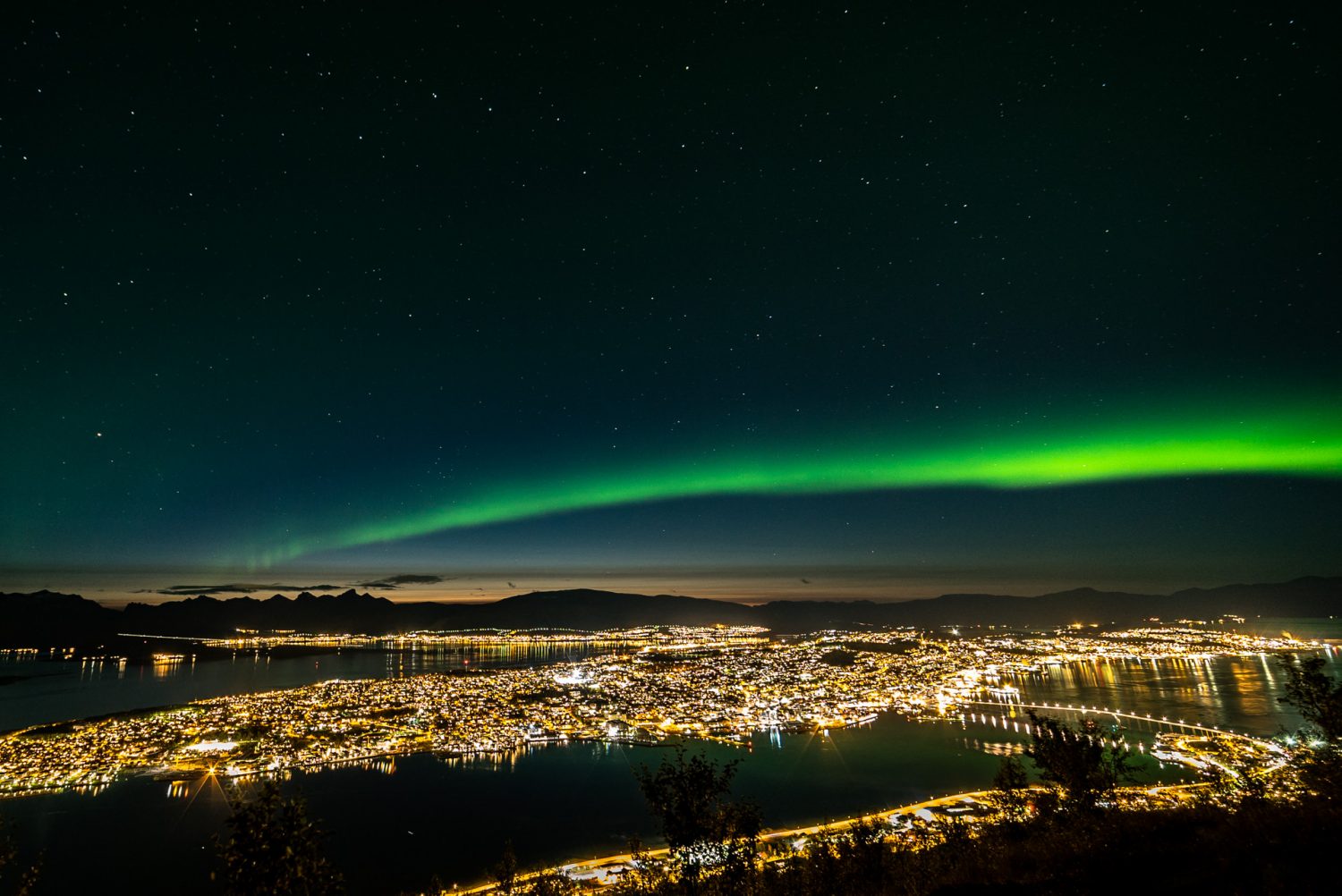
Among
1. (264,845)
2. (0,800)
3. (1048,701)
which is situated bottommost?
(1048,701)

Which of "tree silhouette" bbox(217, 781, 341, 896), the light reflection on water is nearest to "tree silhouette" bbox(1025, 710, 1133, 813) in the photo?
"tree silhouette" bbox(217, 781, 341, 896)

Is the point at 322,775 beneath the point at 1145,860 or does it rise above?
beneath

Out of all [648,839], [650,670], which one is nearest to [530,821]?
[648,839]

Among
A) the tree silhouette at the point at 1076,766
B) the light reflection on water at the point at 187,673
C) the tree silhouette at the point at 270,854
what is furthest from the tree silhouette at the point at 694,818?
the light reflection on water at the point at 187,673

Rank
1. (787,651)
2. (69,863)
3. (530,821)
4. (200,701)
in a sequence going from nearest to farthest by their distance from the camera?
(69,863)
(530,821)
(200,701)
(787,651)

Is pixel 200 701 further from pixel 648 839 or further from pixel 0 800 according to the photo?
pixel 648 839

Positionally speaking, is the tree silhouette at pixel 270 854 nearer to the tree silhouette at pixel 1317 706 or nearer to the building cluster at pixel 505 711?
the tree silhouette at pixel 1317 706
